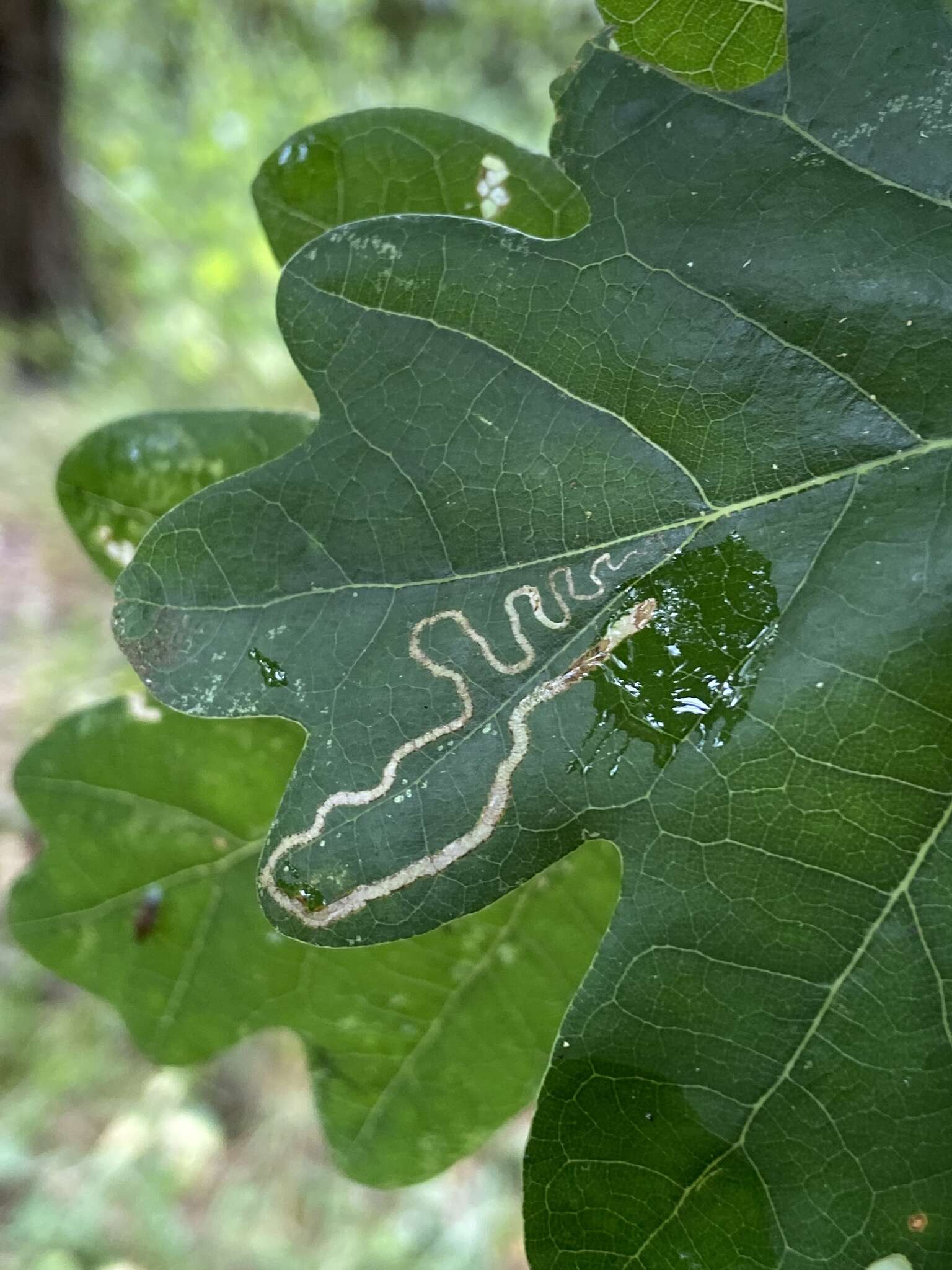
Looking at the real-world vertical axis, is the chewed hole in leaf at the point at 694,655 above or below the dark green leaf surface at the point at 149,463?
below

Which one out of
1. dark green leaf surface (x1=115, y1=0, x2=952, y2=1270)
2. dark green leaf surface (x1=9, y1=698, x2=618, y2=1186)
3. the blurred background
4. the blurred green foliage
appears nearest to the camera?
dark green leaf surface (x1=115, y1=0, x2=952, y2=1270)

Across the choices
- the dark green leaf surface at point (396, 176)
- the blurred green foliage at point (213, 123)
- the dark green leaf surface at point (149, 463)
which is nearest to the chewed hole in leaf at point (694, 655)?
the dark green leaf surface at point (396, 176)

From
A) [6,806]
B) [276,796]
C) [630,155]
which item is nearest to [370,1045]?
[276,796]

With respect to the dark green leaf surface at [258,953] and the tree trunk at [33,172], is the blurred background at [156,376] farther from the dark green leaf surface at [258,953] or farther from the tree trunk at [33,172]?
the dark green leaf surface at [258,953]

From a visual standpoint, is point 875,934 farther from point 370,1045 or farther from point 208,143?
point 208,143

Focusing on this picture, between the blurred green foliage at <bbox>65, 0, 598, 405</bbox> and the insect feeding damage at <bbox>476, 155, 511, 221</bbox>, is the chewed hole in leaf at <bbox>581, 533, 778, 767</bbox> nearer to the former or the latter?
the insect feeding damage at <bbox>476, 155, 511, 221</bbox>

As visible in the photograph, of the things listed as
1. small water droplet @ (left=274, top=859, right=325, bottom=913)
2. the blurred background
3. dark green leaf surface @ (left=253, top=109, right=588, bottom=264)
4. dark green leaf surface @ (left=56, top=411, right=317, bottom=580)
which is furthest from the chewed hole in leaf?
the blurred background
